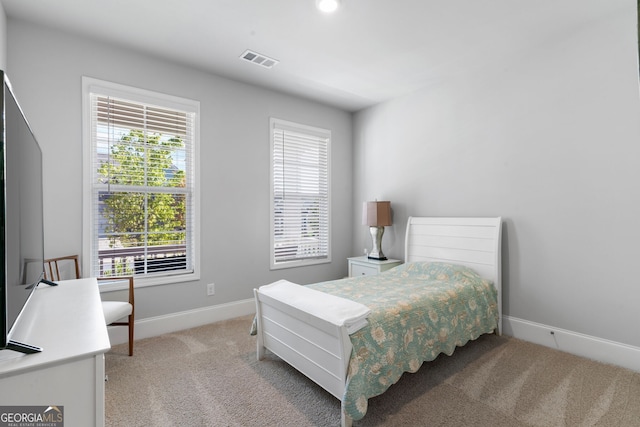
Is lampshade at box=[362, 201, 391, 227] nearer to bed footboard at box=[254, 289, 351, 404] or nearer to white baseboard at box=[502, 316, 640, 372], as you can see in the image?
white baseboard at box=[502, 316, 640, 372]

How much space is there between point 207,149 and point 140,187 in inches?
29.8

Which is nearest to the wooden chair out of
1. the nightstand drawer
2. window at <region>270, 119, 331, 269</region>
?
window at <region>270, 119, 331, 269</region>

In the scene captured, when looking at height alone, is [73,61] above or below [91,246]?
above

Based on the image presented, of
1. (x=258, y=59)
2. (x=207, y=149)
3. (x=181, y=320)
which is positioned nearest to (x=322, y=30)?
(x=258, y=59)

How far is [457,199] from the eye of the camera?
3.37 metres

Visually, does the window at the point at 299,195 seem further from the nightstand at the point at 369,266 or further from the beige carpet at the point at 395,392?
the beige carpet at the point at 395,392

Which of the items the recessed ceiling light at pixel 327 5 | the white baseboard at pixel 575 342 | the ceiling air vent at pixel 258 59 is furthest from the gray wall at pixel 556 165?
the ceiling air vent at pixel 258 59

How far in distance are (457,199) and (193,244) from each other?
2.85 meters

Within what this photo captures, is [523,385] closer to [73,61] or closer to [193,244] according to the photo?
[193,244]

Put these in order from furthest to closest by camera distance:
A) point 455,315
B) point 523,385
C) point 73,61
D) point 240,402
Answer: point 73,61 → point 455,315 → point 523,385 → point 240,402

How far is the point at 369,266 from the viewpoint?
147 inches

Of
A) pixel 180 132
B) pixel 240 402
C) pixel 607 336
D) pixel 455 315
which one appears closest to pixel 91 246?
pixel 180 132

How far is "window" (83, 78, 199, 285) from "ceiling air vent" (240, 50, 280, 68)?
0.75 m

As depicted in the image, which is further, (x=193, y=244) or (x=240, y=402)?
(x=193, y=244)
